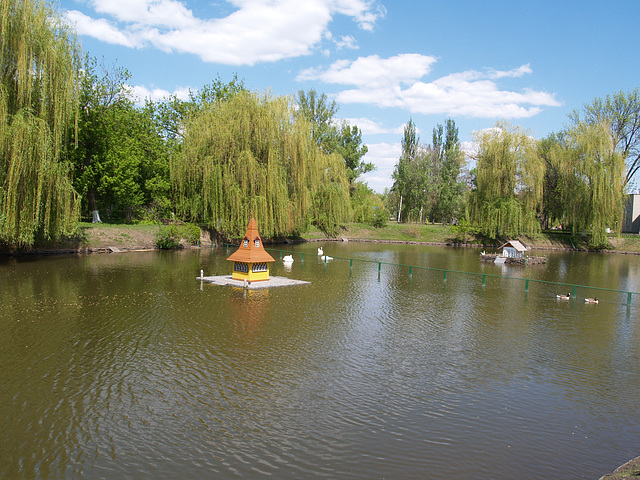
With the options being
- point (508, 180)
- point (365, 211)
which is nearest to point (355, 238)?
point (365, 211)

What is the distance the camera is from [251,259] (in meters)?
24.2

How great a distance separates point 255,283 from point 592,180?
47270 mm

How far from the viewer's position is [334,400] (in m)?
10.3

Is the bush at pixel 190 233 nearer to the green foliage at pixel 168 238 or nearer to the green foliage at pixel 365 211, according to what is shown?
the green foliage at pixel 168 238

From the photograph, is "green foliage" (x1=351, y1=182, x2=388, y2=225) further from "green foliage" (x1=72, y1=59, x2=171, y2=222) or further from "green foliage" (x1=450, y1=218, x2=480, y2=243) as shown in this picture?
"green foliage" (x1=72, y1=59, x2=171, y2=222)

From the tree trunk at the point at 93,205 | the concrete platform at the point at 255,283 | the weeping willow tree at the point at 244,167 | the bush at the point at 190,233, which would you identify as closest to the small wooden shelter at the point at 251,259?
the concrete platform at the point at 255,283

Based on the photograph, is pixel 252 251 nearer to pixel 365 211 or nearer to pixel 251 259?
pixel 251 259

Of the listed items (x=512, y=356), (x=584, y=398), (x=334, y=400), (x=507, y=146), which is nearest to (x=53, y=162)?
(x=334, y=400)

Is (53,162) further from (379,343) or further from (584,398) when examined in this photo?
(584,398)

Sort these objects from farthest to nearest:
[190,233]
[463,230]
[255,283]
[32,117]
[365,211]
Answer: [365,211]
[463,230]
[190,233]
[32,117]
[255,283]

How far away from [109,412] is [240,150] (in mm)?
36295

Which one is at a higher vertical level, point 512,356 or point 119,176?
point 119,176

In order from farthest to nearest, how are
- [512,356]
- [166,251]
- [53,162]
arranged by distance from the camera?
[166,251]
[53,162]
[512,356]

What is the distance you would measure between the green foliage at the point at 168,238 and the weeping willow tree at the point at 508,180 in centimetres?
3639
